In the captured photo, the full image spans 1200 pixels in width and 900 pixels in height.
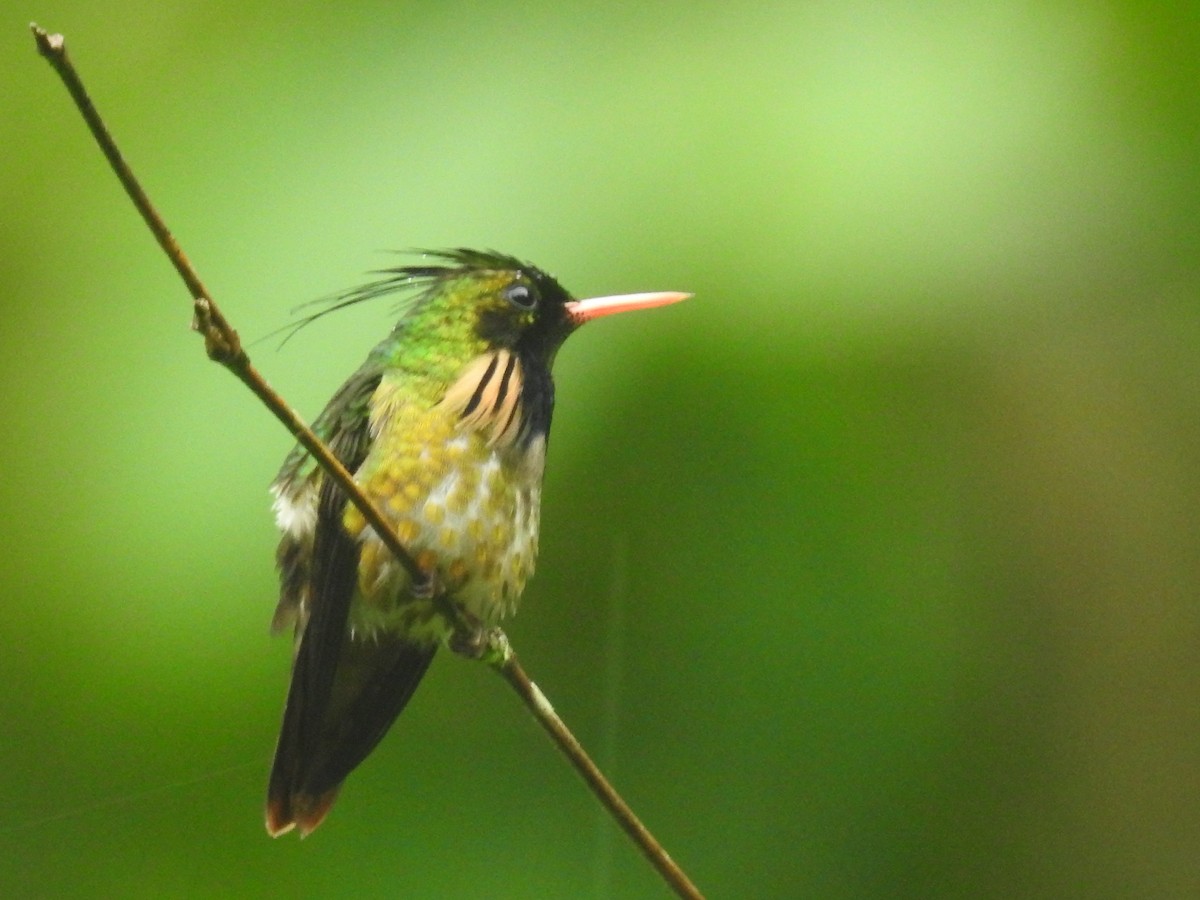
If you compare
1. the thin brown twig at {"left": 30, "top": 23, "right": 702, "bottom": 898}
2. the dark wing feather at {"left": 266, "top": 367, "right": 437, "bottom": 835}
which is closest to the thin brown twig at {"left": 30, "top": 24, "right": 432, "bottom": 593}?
the thin brown twig at {"left": 30, "top": 23, "right": 702, "bottom": 898}

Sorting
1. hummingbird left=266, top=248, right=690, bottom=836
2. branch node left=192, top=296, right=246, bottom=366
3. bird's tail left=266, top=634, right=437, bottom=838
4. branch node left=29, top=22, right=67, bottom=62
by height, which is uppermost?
branch node left=29, top=22, right=67, bottom=62

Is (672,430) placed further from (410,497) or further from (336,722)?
(336,722)

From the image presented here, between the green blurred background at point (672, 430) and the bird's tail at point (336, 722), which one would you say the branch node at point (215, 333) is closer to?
the green blurred background at point (672, 430)

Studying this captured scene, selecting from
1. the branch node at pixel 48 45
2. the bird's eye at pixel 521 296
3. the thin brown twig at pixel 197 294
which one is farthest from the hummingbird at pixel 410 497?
the branch node at pixel 48 45

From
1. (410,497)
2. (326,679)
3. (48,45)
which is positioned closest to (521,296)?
(410,497)

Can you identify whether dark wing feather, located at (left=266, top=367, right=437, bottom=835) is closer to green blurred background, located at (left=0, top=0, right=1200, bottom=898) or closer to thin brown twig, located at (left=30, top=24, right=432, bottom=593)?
green blurred background, located at (left=0, top=0, right=1200, bottom=898)

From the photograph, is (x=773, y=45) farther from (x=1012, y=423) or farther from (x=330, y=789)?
(x=330, y=789)

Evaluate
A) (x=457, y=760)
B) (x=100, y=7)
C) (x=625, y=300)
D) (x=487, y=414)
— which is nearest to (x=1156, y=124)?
(x=625, y=300)
